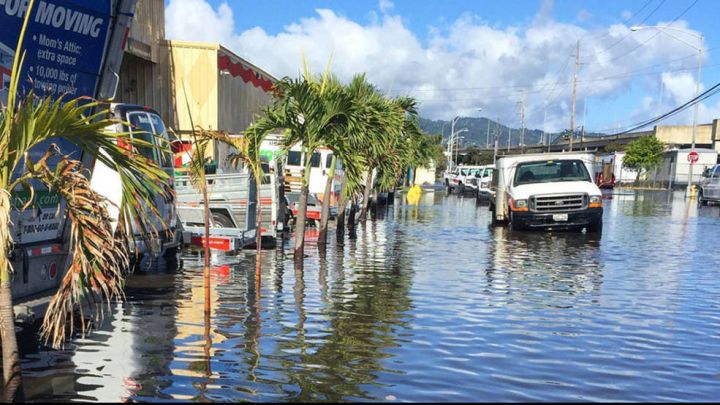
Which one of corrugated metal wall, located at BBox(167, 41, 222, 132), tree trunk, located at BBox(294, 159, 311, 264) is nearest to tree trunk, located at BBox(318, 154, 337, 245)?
tree trunk, located at BBox(294, 159, 311, 264)

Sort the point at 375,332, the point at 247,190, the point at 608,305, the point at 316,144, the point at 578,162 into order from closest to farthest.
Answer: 1. the point at 375,332
2. the point at 608,305
3. the point at 316,144
4. the point at 247,190
5. the point at 578,162

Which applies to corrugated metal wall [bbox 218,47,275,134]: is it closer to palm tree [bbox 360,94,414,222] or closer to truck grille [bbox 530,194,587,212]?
palm tree [bbox 360,94,414,222]

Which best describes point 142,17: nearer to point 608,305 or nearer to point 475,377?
point 608,305

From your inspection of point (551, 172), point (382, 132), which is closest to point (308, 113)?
point (382, 132)

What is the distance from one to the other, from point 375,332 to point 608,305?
11.7ft

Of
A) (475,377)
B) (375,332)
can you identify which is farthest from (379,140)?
(475,377)

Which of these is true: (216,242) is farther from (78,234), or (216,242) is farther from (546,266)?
(78,234)

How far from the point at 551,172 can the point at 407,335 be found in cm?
1347

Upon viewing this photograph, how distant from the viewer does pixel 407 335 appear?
7871 mm

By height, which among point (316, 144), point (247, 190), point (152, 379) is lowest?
point (152, 379)

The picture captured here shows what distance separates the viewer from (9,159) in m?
5.05

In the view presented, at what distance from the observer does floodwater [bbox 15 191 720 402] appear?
5984mm

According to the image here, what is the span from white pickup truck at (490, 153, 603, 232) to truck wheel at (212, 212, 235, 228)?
8037 millimetres

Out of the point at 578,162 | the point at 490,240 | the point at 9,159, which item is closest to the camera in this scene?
the point at 9,159
